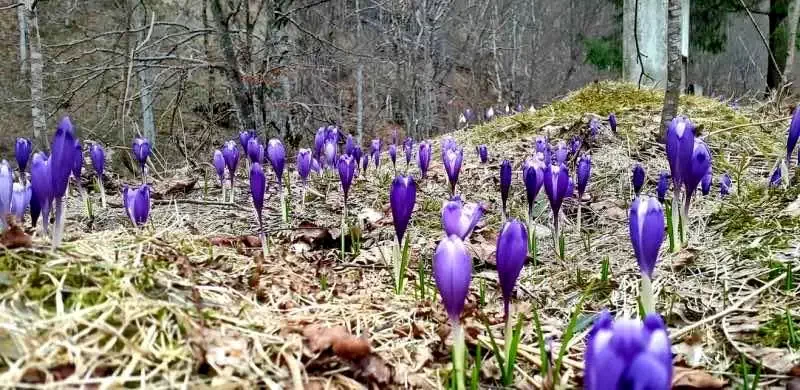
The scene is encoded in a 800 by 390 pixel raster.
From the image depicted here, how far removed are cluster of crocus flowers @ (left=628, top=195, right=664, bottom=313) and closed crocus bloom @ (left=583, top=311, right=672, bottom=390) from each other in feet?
1.83

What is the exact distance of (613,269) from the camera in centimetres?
197

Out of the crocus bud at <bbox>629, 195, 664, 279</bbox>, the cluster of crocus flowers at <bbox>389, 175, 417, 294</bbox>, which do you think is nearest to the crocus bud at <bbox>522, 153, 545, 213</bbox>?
the cluster of crocus flowers at <bbox>389, 175, 417, 294</bbox>

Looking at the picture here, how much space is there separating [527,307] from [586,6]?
19.1 meters

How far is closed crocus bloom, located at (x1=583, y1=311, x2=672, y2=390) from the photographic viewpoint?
2.22ft

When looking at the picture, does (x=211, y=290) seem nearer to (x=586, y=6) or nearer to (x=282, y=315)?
(x=282, y=315)

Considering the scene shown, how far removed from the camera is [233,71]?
4363 millimetres

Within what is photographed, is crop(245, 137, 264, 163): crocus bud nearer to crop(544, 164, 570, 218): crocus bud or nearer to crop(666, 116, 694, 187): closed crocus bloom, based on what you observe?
crop(544, 164, 570, 218): crocus bud

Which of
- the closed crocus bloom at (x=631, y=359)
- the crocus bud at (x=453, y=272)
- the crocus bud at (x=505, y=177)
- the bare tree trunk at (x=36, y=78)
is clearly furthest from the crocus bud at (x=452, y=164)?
the bare tree trunk at (x=36, y=78)

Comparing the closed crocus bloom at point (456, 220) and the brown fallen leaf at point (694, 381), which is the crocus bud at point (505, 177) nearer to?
the closed crocus bloom at point (456, 220)

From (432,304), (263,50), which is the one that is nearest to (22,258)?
(432,304)

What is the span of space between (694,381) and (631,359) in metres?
0.52

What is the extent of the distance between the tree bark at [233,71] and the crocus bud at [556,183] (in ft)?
9.37

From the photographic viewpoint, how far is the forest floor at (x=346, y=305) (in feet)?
3.20

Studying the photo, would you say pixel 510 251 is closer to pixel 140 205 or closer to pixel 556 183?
pixel 556 183
